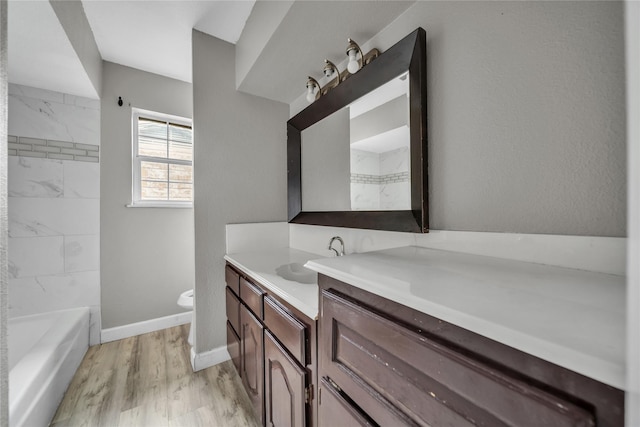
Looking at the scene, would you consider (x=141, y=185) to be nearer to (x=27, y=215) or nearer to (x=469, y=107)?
(x=27, y=215)

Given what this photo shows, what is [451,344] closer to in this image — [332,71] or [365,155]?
[365,155]

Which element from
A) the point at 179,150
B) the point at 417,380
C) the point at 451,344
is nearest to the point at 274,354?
the point at 417,380

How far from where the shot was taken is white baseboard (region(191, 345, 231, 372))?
1828 millimetres

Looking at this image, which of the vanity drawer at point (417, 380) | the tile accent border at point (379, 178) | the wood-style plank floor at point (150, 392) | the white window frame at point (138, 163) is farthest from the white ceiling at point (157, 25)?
the wood-style plank floor at point (150, 392)

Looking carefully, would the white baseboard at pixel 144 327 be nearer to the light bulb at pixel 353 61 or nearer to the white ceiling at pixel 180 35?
the white ceiling at pixel 180 35

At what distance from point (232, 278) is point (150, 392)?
87 centimetres

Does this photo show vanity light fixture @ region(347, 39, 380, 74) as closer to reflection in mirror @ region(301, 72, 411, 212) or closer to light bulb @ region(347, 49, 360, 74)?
light bulb @ region(347, 49, 360, 74)

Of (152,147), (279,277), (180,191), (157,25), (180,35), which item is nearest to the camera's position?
(279,277)

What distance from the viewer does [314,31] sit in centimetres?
132

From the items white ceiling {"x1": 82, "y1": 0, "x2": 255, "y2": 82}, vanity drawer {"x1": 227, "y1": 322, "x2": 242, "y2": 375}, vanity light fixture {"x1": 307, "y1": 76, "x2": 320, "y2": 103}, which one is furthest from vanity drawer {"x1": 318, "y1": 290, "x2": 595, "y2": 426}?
A: white ceiling {"x1": 82, "y1": 0, "x2": 255, "y2": 82}

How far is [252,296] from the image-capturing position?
4.28 feet

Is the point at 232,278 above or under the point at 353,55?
under

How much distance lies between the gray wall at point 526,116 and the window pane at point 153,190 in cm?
253

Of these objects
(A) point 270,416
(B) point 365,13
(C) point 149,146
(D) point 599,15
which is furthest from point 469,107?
(C) point 149,146
